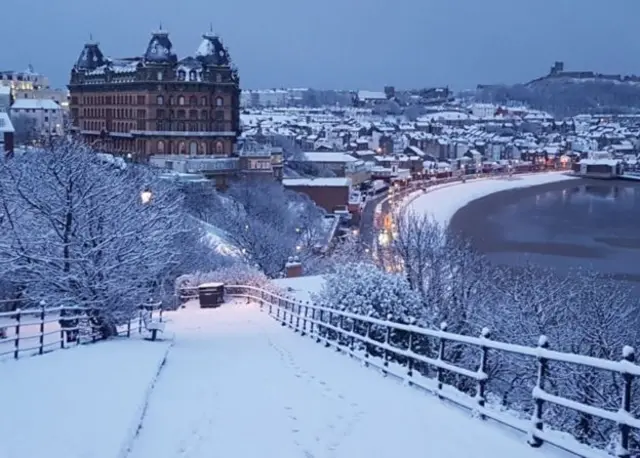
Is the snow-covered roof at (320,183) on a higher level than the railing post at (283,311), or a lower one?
higher

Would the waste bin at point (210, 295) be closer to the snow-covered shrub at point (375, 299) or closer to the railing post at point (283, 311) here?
the railing post at point (283, 311)

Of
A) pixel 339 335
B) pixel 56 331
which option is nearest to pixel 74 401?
pixel 56 331

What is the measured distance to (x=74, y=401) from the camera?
341 inches

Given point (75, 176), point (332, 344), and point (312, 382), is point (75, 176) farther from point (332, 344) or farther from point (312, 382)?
point (312, 382)

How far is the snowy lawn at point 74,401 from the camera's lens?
272 inches

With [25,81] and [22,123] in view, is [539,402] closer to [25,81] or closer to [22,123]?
[22,123]

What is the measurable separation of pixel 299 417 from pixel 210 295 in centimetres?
2280

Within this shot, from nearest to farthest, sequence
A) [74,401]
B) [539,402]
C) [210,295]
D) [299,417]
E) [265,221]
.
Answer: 1. [539,402]
2. [299,417]
3. [74,401]
4. [210,295]
5. [265,221]

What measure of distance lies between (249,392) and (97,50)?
102 m

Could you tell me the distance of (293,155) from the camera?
115 metres

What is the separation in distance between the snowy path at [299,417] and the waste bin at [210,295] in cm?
1767

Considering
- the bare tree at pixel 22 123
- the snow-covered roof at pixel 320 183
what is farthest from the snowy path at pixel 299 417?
the bare tree at pixel 22 123

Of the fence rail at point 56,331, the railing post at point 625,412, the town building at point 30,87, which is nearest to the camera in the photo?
the railing post at point 625,412

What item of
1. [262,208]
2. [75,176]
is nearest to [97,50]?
[262,208]
